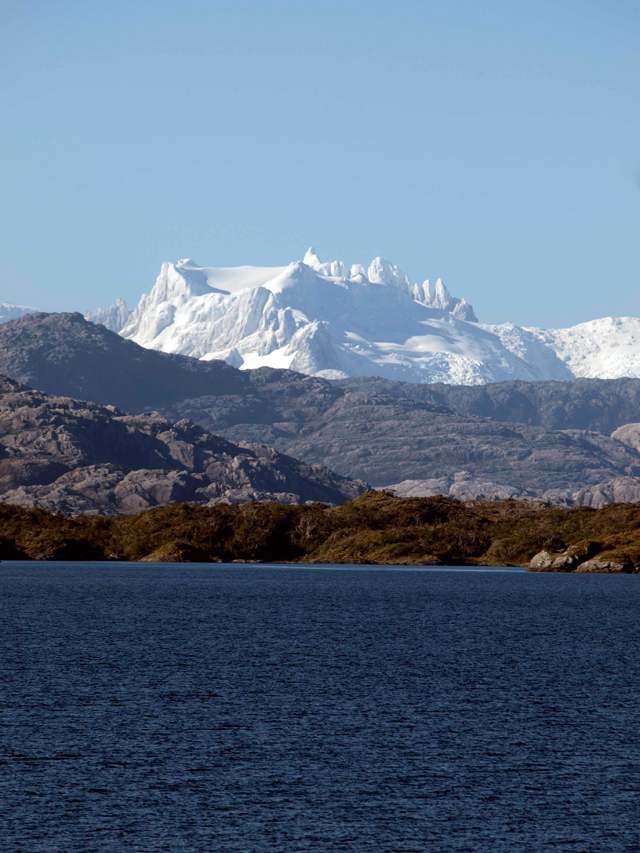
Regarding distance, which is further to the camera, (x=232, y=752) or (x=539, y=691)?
(x=539, y=691)

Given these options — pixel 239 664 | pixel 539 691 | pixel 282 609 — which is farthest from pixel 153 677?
pixel 282 609

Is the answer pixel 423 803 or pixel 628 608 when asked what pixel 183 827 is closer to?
pixel 423 803

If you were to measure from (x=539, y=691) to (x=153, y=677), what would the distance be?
2376 centimetres

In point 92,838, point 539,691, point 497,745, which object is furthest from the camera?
point 539,691

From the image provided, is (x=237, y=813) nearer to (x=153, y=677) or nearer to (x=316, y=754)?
(x=316, y=754)

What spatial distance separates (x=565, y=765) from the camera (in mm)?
43406

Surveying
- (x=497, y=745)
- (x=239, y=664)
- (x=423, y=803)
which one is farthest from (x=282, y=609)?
(x=423, y=803)

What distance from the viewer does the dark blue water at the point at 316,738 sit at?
33625 millimetres

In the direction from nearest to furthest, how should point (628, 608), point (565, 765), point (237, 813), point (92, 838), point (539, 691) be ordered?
point (92, 838)
point (237, 813)
point (565, 765)
point (539, 691)
point (628, 608)

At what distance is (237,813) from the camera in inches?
1389

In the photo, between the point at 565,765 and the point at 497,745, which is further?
the point at 497,745

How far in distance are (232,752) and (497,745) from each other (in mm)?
11784

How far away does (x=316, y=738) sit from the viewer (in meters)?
48.8

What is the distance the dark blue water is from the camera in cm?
3362
